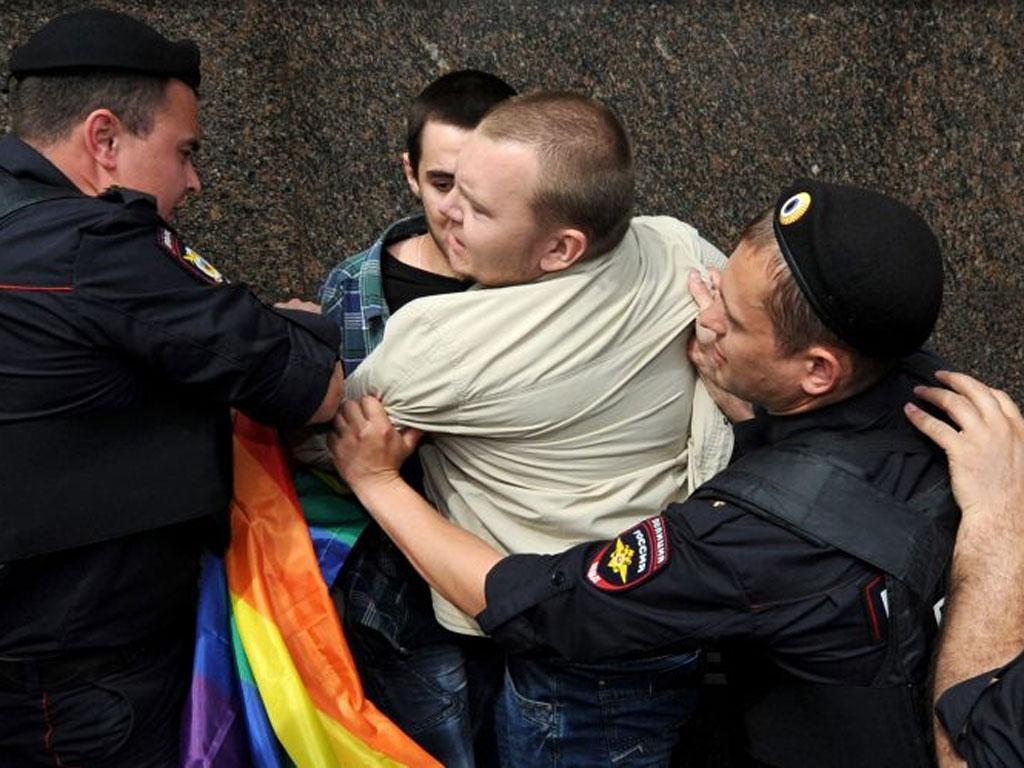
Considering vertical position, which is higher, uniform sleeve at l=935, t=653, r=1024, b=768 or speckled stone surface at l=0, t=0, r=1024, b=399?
speckled stone surface at l=0, t=0, r=1024, b=399

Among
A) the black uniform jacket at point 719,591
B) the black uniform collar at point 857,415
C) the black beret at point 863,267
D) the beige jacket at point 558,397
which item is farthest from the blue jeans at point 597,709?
the black beret at point 863,267

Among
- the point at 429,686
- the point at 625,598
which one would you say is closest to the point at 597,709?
the point at 429,686

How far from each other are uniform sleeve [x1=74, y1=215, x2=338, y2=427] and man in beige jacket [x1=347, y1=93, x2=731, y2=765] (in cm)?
18

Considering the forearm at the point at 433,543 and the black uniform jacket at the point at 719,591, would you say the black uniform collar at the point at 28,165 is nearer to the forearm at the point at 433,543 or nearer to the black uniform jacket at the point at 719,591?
the forearm at the point at 433,543

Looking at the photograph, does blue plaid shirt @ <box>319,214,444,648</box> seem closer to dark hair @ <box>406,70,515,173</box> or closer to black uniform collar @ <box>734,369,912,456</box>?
dark hair @ <box>406,70,515,173</box>

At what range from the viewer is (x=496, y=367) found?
81.7 inches

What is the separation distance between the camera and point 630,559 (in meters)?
1.97

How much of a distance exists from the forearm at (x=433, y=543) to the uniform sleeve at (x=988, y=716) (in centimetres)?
74

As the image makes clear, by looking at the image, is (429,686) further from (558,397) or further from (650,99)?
(650,99)

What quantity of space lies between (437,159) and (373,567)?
0.83 meters

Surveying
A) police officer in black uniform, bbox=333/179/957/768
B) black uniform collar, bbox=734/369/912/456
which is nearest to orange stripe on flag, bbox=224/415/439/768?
police officer in black uniform, bbox=333/179/957/768

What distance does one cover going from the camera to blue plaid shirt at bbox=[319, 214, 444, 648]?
2.43 m

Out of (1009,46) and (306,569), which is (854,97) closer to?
(1009,46)

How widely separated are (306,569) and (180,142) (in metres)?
0.80
